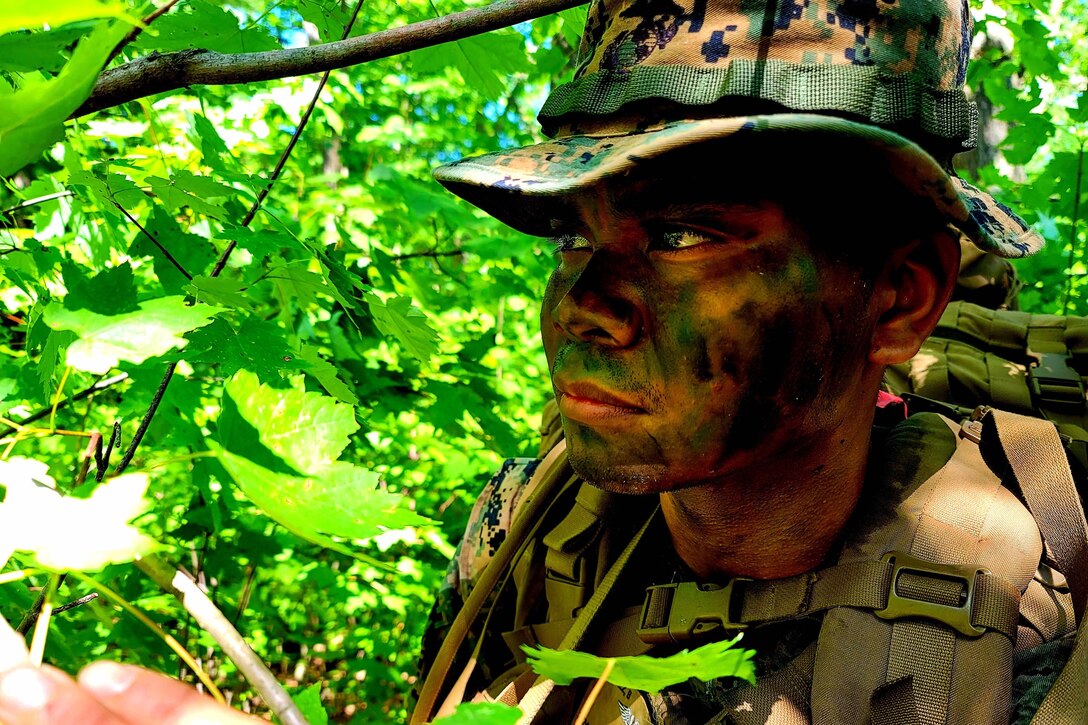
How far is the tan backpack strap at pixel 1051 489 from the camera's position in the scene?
1.60 m

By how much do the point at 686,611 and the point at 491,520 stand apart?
2.66 feet

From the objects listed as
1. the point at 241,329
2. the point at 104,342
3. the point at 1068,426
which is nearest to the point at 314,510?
the point at 104,342

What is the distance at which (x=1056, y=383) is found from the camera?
2.35m

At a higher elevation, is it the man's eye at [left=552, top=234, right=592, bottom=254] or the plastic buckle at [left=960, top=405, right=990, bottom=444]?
the man's eye at [left=552, top=234, right=592, bottom=254]

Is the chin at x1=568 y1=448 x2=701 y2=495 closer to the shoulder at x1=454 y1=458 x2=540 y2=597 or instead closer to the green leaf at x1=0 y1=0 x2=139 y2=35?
the shoulder at x1=454 y1=458 x2=540 y2=597

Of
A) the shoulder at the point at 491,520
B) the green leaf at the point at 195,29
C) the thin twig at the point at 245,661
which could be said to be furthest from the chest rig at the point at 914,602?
the green leaf at the point at 195,29

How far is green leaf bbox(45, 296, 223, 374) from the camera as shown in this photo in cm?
108

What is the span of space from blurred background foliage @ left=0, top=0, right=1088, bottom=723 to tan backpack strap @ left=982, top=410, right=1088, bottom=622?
1235 millimetres

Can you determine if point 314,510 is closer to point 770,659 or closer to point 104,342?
point 104,342

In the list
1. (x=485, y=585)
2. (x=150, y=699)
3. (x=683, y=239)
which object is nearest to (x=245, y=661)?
(x=150, y=699)

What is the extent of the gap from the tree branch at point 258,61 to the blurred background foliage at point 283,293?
104 millimetres

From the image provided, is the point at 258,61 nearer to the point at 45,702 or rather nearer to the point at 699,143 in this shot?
the point at 699,143

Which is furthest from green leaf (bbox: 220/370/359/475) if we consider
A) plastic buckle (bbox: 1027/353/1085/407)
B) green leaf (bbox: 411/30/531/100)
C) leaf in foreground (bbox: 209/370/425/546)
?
plastic buckle (bbox: 1027/353/1085/407)

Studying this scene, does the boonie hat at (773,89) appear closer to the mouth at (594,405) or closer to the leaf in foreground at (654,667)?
the mouth at (594,405)
